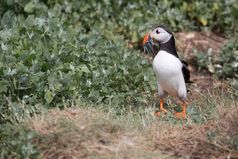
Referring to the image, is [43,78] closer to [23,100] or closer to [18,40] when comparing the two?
[23,100]

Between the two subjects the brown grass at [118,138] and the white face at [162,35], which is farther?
the white face at [162,35]

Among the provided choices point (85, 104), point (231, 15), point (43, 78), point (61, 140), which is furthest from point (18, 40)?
point (231, 15)

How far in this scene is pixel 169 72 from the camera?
261 inches

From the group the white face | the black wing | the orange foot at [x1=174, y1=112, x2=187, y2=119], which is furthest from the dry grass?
the white face

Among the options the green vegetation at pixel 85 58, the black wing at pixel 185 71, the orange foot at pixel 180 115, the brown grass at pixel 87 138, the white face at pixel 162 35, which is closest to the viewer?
the brown grass at pixel 87 138

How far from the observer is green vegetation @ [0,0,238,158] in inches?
243

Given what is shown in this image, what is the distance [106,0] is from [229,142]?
4408 mm

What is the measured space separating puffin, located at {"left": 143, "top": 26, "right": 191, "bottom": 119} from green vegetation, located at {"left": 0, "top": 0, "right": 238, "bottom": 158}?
0.89 feet

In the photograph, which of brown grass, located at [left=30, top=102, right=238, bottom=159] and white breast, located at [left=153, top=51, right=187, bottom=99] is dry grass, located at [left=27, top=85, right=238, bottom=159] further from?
white breast, located at [left=153, top=51, right=187, bottom=99]

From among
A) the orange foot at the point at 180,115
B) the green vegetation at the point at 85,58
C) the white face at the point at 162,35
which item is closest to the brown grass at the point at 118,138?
the green vegetation at the point at 85,58

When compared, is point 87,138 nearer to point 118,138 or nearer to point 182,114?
point 118,138

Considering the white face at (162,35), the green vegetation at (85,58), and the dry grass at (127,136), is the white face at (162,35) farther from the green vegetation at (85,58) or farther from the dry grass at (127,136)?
the dry grass at (127,136)

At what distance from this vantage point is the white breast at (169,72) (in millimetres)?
6609

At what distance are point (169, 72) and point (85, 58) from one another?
1.18 m
